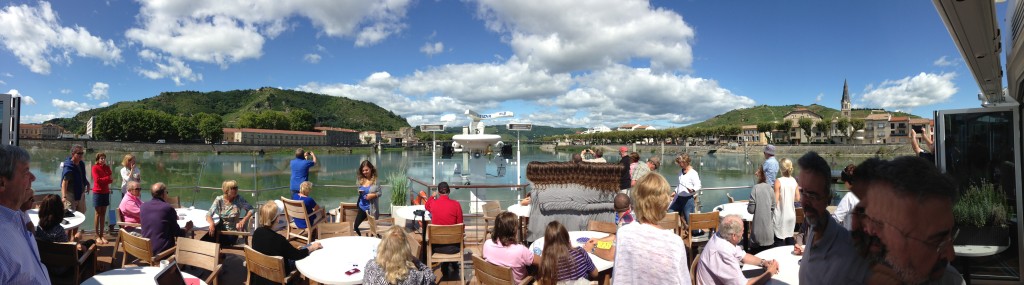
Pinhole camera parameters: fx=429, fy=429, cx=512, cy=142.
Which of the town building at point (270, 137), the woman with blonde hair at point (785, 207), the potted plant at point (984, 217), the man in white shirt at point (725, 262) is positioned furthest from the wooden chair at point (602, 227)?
the town building at point (270, 137)

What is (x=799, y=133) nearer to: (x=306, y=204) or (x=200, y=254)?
(x=306, y=204)

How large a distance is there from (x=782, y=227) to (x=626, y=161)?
2517mm

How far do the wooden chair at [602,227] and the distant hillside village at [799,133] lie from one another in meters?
60.6

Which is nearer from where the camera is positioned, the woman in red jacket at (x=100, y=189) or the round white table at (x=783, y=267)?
the round white table at (x=783, y=267)

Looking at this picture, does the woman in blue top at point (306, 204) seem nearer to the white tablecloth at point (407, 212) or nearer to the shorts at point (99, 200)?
the white tablecloth at point (407, 212)

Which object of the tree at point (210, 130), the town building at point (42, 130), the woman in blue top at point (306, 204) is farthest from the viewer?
the tree at point (210, 130)

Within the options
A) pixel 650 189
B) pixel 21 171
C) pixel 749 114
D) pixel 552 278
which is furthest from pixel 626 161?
pixel 749 114

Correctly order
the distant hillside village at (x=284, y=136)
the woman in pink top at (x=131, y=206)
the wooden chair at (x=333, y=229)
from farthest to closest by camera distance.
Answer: the distant hillside village at (x=284, y=136) < the woman in pink top at (x=131, y=206) < the wooden chair at (x=333, y=229)

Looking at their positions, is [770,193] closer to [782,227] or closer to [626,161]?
[782,227]

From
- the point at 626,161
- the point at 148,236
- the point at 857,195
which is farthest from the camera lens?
the point at 626,161

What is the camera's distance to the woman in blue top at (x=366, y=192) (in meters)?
5.90

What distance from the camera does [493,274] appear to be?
116 inches

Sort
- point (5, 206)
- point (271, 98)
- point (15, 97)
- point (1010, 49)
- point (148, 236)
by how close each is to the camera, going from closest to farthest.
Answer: point (5, 206) → point (148, 236) → point (1010, 49) → point (15, 97) → point (271, 98)

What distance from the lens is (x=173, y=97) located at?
129500mm
